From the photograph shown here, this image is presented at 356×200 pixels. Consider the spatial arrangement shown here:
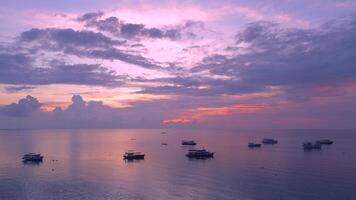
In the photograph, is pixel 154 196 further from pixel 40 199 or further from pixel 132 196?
pixel 40 199

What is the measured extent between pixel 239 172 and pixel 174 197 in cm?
3539

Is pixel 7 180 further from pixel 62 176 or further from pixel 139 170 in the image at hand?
pixel 139 170

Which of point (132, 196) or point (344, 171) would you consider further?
point (344, 171)

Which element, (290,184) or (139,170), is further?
(139,170)

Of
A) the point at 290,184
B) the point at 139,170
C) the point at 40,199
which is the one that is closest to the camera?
the point at 40,199

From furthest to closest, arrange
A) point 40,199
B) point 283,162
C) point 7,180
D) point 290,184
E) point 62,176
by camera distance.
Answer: point 283,162, point 62,176, point 7,180, point 290,184, point 40,199

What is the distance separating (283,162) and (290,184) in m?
43.3

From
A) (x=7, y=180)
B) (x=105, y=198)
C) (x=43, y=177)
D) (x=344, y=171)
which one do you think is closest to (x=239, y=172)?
(x=344, y=171)

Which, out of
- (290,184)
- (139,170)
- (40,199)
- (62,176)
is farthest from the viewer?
(139,170)

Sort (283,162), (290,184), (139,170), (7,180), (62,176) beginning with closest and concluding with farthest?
(290,184) → (7,180) → (62,176) → (139,170) → (283,162)

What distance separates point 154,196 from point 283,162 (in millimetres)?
65806

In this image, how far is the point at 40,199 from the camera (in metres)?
72.8

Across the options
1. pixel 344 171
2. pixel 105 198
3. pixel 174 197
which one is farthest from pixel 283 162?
pixel 105 198

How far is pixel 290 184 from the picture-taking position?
84.9 metres
